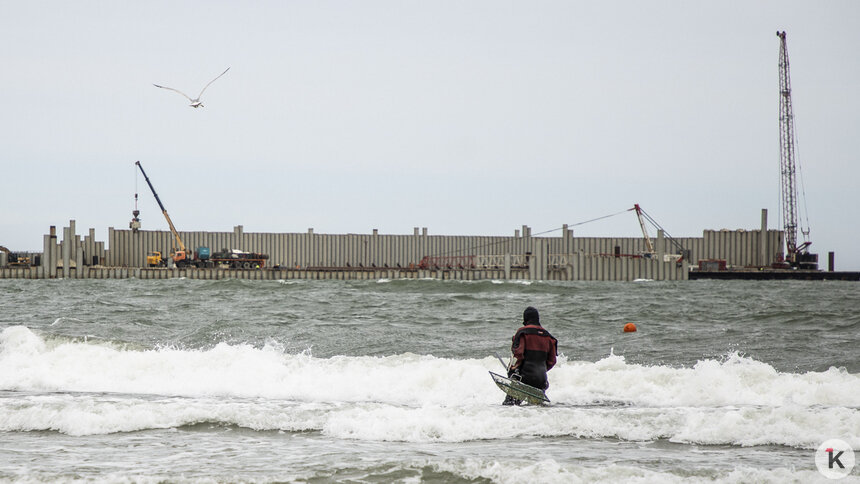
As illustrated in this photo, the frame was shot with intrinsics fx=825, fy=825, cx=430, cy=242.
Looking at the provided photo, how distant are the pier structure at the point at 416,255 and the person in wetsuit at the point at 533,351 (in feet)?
186

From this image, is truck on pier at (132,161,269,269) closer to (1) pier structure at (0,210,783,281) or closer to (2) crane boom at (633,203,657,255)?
(1) pier structure at (0,210,783,281)

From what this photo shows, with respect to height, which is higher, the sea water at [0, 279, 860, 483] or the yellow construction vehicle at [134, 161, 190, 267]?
the yellow construction vehicle at [134, 161, 190, 267]

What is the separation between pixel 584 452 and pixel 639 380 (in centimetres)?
527

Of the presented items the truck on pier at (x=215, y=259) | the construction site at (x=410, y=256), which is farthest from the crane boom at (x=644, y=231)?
the truck on pier at (x=215, y=259)

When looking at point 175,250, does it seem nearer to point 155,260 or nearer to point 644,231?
point 155,260

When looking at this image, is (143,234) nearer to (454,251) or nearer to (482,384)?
(454,251)

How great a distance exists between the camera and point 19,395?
1415 centimetres

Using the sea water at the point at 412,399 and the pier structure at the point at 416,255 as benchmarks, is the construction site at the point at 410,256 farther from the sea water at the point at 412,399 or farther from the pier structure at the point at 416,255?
the sea water at the point at 412,399

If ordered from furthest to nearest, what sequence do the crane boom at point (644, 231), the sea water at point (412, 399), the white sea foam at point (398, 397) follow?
the crane boom at point (644, 231)
the white sea foam at point (398, 397)
the sea water at point (412, 399)

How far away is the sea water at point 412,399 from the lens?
8.96 m

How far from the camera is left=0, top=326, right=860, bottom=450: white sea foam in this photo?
10836 mm

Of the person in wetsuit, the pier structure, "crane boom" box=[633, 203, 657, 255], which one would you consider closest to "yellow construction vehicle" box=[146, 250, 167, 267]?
the pier structure

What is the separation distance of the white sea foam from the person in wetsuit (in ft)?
1.59

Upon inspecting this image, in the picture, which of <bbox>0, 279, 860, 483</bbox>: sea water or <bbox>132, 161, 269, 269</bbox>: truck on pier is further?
<bbox>132, 161, 269, 269</bbox>: truck on pier
